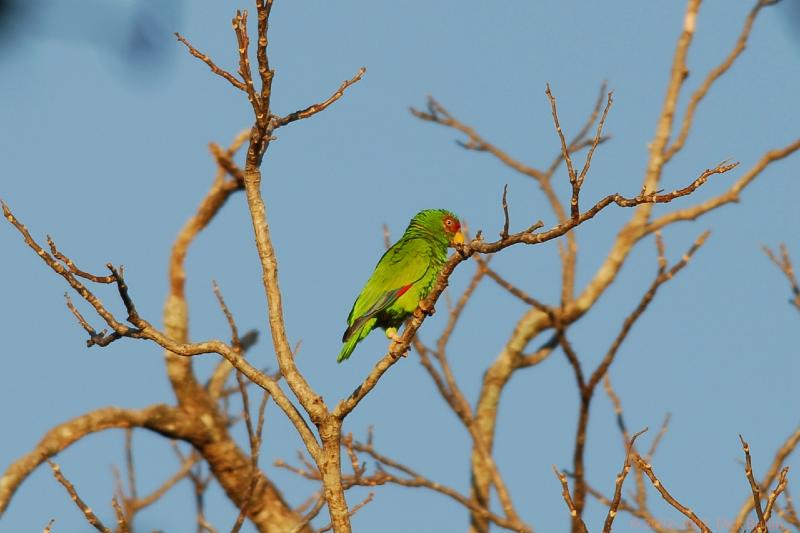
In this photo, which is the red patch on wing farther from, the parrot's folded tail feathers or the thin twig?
the thin twig

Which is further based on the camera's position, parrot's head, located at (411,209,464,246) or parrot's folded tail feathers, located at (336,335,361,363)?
parrot's head, located at (411,209,464,246)

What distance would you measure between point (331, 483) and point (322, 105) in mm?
2075

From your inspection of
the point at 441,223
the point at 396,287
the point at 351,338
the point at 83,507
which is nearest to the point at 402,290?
the point at 396,287

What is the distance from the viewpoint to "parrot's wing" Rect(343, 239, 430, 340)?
339 inches

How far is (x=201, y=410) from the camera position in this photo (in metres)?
10.5

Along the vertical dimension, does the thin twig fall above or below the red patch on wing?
below

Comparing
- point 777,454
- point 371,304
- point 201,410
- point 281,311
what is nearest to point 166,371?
point 201,410

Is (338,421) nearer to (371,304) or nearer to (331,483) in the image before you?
(331,483)

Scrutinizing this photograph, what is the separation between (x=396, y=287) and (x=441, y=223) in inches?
58.5

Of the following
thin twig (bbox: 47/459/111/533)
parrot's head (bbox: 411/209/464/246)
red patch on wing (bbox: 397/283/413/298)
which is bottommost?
thin twig (bbox: 47/459/111/533)

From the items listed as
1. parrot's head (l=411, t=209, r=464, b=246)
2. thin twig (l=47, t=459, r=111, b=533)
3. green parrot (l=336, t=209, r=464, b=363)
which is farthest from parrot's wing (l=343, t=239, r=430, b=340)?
thin twig (l=47, t=459, r=111, b=533)

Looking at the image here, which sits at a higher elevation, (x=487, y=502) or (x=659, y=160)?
(x=659, y=160)

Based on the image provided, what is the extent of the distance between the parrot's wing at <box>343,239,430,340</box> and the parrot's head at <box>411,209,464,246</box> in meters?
0.62

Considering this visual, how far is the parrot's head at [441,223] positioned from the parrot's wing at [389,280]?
617mm
